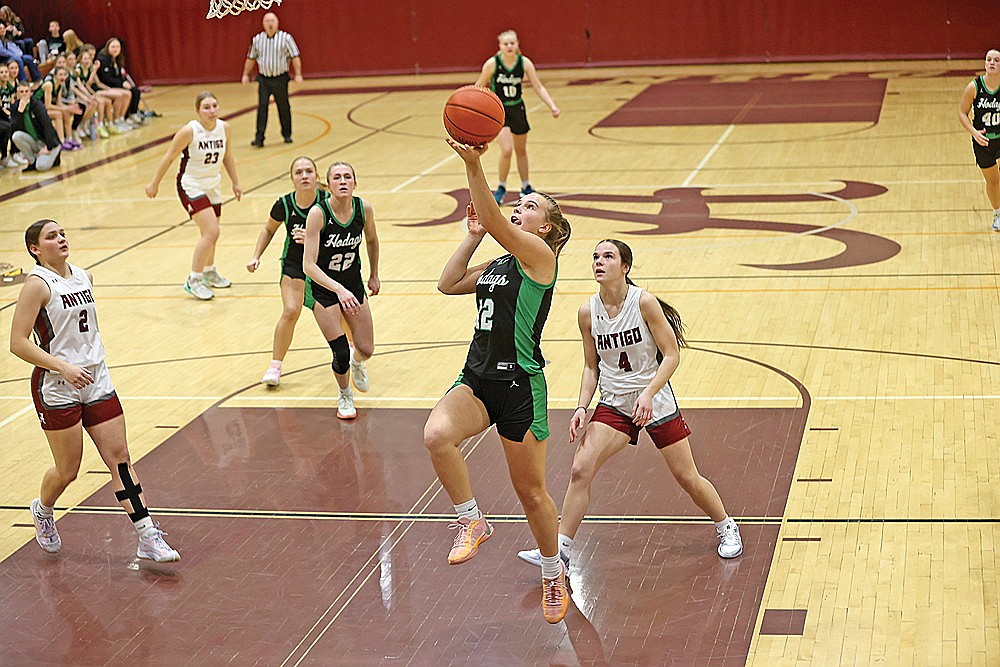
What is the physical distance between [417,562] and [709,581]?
1.51 m

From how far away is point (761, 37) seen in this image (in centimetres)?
2781

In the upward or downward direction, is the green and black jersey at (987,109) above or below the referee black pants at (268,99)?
above

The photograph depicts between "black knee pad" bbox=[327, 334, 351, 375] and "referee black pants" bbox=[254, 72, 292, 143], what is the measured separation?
12747 mm

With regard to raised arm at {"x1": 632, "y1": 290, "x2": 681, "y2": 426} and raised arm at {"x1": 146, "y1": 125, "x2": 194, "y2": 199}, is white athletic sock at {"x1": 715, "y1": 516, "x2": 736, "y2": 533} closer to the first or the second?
raised arm at {"x1": 632, "y1": 290, "x2": 681, "y2": 426}

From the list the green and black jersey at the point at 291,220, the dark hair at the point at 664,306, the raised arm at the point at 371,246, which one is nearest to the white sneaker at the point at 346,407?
the raised arm at the point at 371,246

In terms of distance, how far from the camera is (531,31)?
28.9 meters

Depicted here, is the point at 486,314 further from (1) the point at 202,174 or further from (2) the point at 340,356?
(1) the point at 202,174

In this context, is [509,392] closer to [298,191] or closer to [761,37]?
[298,191]

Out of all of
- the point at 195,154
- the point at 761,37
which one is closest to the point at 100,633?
the point at 195,154

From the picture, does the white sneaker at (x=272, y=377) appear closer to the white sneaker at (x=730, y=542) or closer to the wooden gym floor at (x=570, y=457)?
the wooden gym floor at (x=570, y=457)

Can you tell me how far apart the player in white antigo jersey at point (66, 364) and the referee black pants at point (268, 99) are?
14631mm

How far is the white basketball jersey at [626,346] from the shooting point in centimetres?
643

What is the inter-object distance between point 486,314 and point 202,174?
284 inches

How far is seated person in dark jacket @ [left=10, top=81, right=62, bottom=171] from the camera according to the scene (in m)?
20.1
